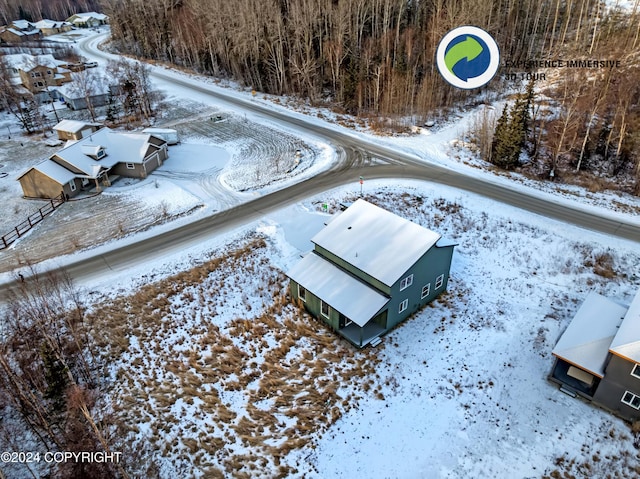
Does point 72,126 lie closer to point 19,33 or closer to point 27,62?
point 27,62

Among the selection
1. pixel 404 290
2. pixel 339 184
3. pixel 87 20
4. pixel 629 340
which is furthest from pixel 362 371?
pixel 87 20

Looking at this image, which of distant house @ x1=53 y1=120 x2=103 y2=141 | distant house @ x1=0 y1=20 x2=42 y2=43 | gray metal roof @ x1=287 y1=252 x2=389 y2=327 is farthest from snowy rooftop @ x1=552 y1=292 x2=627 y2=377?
distant house @ x1=0 y1=20 x2=42 y2=43

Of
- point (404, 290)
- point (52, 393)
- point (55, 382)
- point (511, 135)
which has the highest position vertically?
point (511, 135)

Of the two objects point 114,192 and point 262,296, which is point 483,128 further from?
point 114,192

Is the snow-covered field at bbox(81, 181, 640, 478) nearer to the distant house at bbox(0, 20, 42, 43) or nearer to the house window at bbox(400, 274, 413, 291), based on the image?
the house window at bbox(400, 274, 413, 291)

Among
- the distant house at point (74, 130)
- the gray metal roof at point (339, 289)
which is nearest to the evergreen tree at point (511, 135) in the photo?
the gray metal roof at point (339, 289)
